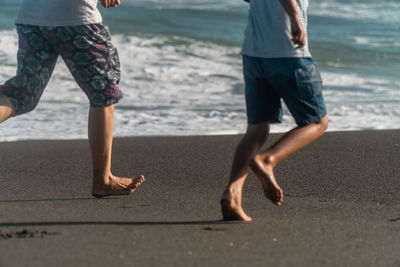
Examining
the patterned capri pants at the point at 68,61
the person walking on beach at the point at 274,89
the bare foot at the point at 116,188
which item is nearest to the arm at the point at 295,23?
the person walking on beach at the point at 274,89

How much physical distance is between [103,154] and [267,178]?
43.9 inches

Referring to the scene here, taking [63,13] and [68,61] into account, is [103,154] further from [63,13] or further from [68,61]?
[63,13]

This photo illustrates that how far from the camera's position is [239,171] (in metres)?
3.17

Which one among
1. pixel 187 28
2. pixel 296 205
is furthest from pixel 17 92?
pixel 187 28

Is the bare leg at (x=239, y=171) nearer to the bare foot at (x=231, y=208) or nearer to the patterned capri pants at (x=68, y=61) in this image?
the bare foot at (x=231, y=208)

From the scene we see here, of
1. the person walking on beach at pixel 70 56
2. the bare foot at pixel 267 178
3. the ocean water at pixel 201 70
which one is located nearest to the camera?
the bare foot at pixel 267 178

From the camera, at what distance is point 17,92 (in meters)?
3.56

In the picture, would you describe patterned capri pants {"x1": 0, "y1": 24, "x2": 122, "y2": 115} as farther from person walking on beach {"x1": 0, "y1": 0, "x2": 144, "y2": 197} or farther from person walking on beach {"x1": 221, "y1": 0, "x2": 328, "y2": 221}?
person walking on beach {"x1": 221, "y1": 0, "x2": 328, "y2": 221}

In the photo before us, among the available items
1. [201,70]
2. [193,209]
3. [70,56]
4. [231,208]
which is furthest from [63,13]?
[201,70]

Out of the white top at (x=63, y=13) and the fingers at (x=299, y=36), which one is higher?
the fingers at (x=299, y=36)

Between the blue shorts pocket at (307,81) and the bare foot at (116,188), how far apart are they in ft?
3.89

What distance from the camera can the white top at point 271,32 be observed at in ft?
9.95

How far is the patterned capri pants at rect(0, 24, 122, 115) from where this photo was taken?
3.45 metres

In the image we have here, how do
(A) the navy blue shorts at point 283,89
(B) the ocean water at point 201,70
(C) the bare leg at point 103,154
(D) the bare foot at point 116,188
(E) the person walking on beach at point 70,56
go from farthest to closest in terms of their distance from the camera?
(B) the ocean water at point 201,70 < (D) the bare foot at point 116,188 < (C) the bare leg at point 103,154 < (E) the person walking on beach at point 70,56 < (A) the navy blue shorts at point 283,89
